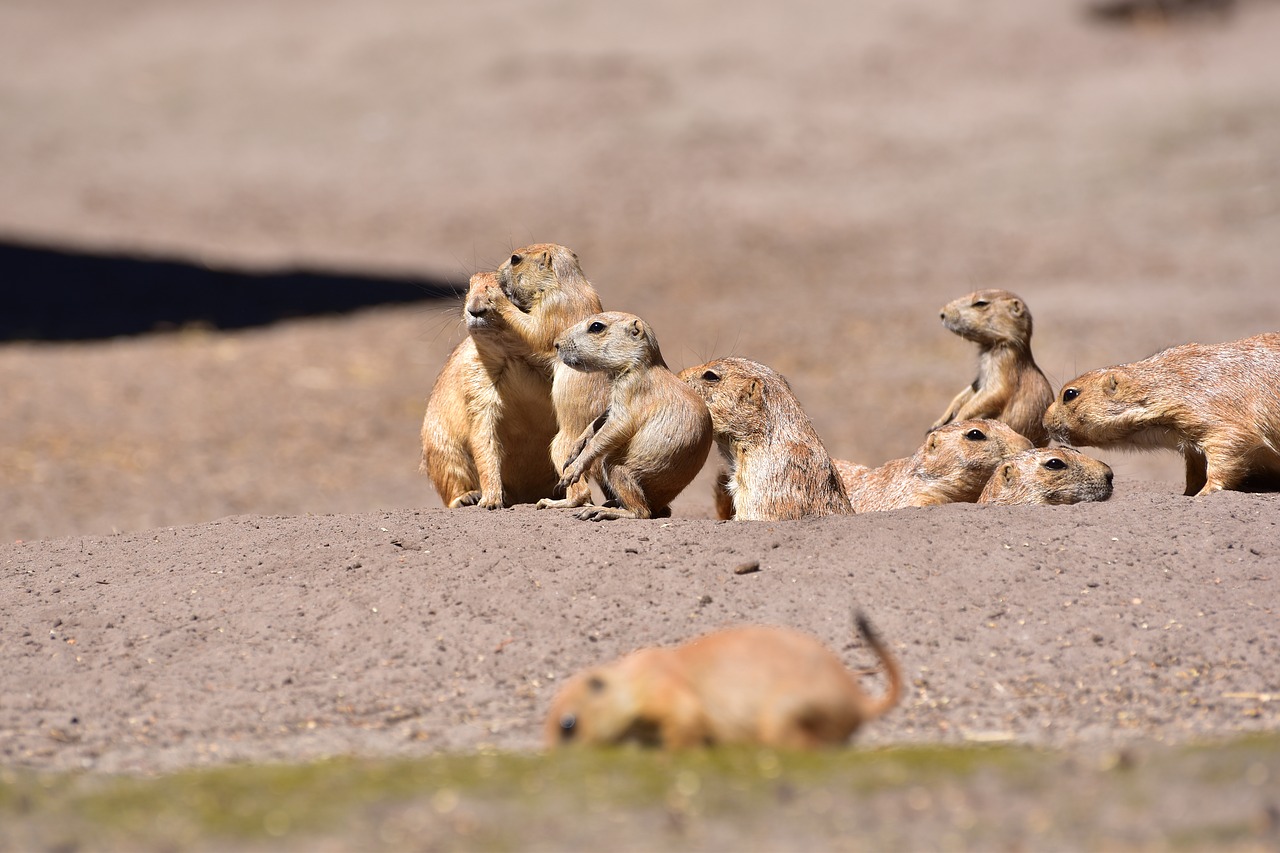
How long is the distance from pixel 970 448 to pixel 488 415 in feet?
8.62

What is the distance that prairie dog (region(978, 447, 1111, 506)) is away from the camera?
744cm

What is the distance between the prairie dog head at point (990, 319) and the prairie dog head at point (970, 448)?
2.91ft

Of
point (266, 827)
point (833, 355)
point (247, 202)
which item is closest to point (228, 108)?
point (247, 202)

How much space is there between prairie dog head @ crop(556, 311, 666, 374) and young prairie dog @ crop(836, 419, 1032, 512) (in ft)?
6.27

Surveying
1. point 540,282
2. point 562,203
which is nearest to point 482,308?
point 540,282

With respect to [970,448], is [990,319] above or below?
above

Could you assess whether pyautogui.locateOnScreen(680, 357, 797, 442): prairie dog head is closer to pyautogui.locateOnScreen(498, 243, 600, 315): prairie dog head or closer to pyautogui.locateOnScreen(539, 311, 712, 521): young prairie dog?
pyautogui.locateOnScreen(539, 311, 712, 521): young prairie dog

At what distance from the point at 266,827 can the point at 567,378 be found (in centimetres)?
369

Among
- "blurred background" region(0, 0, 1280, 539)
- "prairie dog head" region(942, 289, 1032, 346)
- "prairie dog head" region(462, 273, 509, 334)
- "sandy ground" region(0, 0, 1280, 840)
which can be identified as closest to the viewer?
"sandy ground" region(0, 0, 1280, 840)

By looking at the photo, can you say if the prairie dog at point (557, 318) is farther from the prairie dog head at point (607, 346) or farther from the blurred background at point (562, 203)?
the blurred background at point (562, 203)

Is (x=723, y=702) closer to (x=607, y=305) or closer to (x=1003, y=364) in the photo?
(x=1003, y=364)

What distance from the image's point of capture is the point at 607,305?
17.3 m

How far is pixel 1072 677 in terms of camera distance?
565cm

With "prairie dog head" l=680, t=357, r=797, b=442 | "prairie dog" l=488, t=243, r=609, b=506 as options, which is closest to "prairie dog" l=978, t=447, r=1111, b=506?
"prairie dog head" l=680, t=357, r=797, b=442
